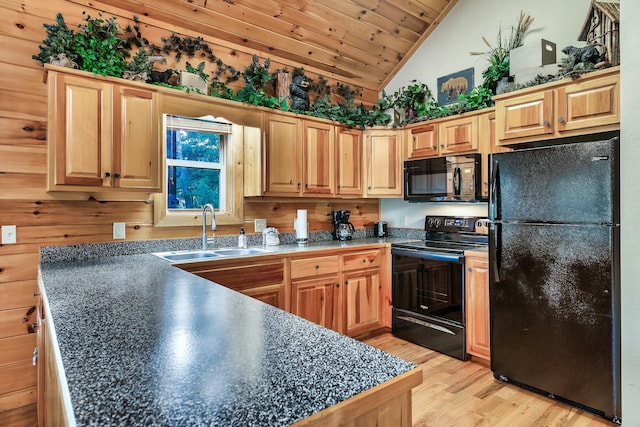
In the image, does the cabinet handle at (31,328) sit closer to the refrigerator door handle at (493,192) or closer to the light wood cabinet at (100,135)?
the light wood cabinet at (100,135)

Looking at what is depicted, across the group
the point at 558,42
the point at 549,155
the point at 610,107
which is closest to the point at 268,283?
the point at 549,155

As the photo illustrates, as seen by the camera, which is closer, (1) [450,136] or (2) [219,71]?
(2) [219,71]

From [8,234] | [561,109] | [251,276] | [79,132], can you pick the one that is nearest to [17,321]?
[8,234]

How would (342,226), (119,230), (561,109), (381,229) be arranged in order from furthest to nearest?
(381,229), (342,226), (119,230), (561,109)

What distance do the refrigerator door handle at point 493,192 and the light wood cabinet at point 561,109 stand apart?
1.18 ft

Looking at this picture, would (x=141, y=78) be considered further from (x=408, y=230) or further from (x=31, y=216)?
(x=408, y=230)

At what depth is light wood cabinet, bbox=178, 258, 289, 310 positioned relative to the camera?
2.44m

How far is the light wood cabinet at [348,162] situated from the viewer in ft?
11.9

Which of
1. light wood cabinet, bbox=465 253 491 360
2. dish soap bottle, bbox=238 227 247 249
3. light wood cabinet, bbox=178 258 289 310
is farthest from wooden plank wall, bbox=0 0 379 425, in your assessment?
light wood cabinet, bbox=465 253 491 360

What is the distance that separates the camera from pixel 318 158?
3471 mm

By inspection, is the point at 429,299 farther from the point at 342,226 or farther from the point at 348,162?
the point at 348,162

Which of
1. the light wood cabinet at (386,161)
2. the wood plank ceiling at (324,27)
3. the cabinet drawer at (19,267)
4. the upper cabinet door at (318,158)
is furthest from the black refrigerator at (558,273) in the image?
the cabinet drawer at (19,267)

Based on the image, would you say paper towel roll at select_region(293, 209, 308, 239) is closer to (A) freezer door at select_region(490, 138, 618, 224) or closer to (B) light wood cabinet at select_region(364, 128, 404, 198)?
(B) light wood cabinet at select_region(364, 128, 404, 198)

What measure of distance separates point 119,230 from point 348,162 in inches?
85.1
